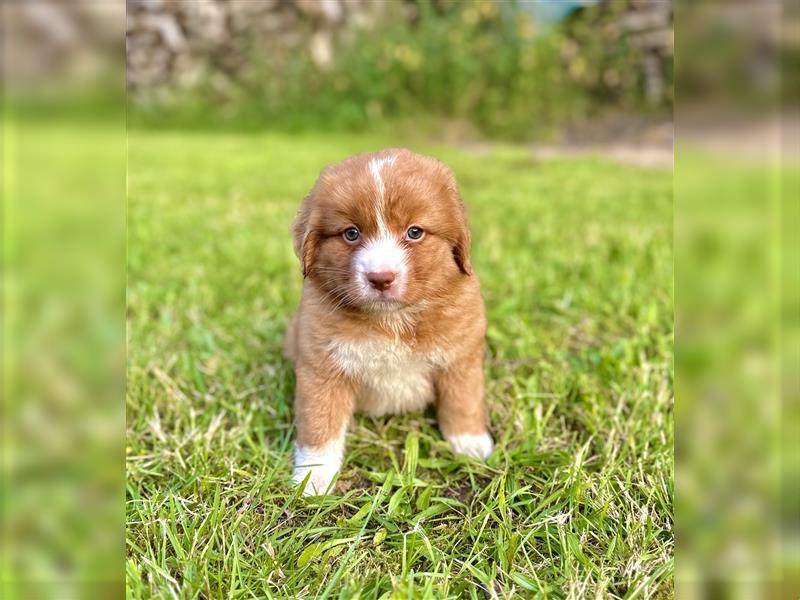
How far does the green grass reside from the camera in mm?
1975

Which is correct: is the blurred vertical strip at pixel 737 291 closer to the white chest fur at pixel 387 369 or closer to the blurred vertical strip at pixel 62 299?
the blurred vertical strip at pixel 62 299

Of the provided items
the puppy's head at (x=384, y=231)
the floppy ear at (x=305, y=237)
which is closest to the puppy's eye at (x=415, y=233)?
the puppy's head at (x=384, y=231)

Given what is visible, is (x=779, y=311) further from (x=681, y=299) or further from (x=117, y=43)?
(x=117, y=43)

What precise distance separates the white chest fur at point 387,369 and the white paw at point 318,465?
23cm

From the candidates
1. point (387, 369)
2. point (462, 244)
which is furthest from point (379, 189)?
point (387, 369)

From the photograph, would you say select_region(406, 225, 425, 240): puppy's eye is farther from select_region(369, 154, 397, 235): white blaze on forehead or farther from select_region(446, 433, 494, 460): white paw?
select_region(446, 433, 494, 460): white paw

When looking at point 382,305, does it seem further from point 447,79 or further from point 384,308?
point 447,79

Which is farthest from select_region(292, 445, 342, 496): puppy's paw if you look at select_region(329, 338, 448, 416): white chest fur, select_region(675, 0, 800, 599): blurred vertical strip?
select_region(675, 0, 800, 599): blurred vertical strip

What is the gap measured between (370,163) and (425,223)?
28 centimetres

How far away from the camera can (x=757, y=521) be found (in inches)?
41.8

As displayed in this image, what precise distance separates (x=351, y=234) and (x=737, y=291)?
1393 mm

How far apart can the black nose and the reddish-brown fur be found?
0.30 ft

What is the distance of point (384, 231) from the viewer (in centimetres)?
217

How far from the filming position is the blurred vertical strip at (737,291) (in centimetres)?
95
